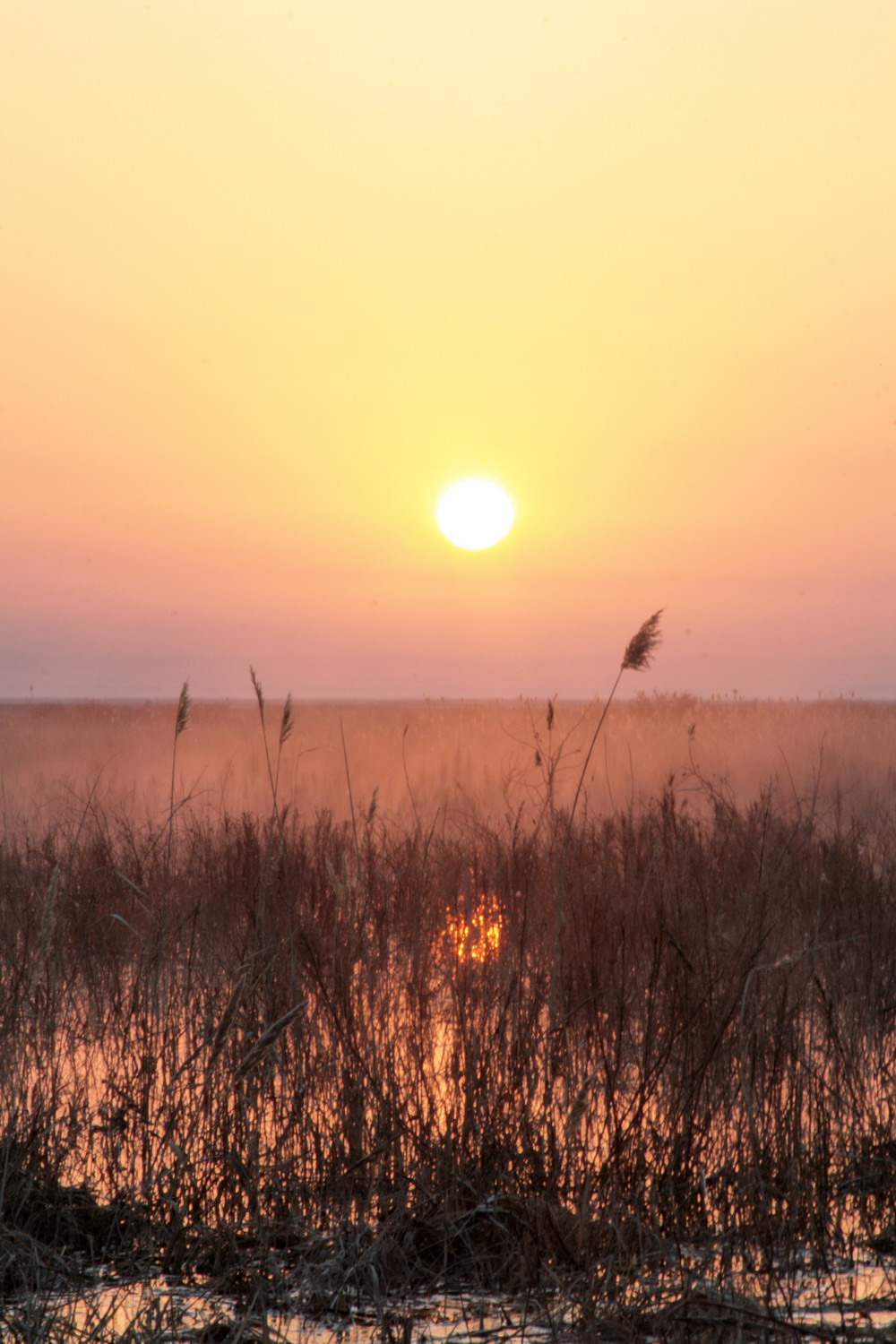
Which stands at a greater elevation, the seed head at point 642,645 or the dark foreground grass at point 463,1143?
the seed head at point 642,645

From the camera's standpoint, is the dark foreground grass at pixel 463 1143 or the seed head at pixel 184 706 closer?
the dark foreground grass at pixel 463 1143

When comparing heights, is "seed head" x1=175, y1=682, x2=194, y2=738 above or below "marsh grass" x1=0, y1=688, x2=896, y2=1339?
above

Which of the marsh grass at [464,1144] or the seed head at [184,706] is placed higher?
the seed head at [184,706]

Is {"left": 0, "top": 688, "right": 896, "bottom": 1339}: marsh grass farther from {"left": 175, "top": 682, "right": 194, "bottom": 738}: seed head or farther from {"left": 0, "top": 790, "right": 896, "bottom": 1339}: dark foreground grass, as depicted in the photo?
{"left": 175, "top": 682, "right": 194, "bottom": 738}: seed head

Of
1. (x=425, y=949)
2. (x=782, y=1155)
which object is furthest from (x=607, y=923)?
(x=782, y=1155)

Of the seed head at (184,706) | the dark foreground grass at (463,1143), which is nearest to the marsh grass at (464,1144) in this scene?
the dark foreground grass at (463,1143)

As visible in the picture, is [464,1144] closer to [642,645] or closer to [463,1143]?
[463,1143]

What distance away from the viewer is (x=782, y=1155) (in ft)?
10.1

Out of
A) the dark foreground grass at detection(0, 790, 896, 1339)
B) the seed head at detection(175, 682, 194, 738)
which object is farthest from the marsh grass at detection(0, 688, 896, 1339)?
the seed head at detection(175, 682, 194, 738)

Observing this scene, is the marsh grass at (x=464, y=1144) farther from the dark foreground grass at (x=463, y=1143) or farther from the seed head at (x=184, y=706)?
the seed head at (x=184, y=706)

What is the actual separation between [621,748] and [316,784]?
5.37 meters

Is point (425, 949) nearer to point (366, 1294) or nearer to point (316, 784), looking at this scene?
point (366, 1294)

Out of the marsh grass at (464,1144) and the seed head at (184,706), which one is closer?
the marsh grass at (464,1144)

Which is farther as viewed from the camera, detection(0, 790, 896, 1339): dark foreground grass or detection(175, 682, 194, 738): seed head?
detection(175, 682, 194, 738): seed head
